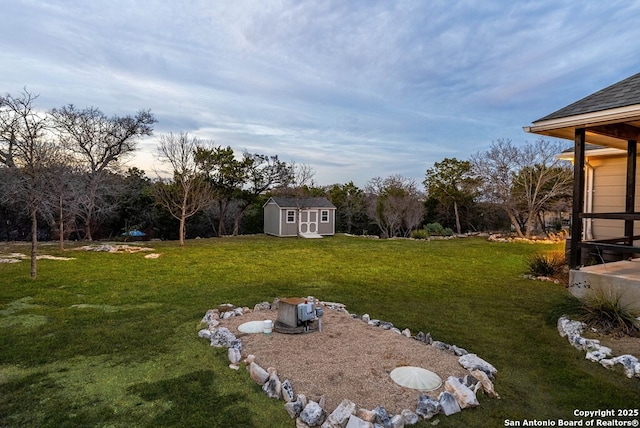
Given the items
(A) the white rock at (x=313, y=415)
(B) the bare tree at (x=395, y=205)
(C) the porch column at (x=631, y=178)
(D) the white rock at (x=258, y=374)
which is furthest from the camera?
(B) the bare tree at (x=395, y=205)

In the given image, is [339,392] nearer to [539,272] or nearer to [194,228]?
[539,272]

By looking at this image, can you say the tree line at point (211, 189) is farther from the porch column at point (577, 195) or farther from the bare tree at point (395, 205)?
the porch column at point (577, 195)

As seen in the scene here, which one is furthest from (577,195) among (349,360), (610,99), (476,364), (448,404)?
(349,360)

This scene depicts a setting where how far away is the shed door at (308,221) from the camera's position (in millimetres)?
19328

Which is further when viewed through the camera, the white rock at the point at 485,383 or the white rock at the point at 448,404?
the white rock at the point at 485,383

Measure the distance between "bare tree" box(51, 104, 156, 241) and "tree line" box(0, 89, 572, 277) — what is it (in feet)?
0.15

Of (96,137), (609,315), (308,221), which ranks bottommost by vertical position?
(609,315)

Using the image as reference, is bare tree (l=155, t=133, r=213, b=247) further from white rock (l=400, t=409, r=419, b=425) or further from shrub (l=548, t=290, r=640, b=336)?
white rock (l=400, t=409, r=419, b=425)

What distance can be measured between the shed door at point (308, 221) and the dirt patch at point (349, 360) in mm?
14671

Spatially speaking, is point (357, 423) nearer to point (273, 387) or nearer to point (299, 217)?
point (273, 387)

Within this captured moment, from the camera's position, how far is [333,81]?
1307cm

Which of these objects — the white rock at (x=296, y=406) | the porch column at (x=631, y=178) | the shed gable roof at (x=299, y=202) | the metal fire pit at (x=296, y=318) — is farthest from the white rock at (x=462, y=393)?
the shed gable roof at (x=299, y=202)

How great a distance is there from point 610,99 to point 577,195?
4.83 ft

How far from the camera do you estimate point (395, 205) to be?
2069cm
